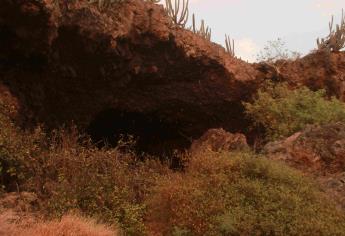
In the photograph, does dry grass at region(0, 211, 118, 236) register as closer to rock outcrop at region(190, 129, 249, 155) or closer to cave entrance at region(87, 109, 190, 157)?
rock outcrop at region(190, 129, 249, 155)

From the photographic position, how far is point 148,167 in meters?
12.6

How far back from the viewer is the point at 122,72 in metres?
13.9

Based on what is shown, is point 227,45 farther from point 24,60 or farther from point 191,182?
point 191,182

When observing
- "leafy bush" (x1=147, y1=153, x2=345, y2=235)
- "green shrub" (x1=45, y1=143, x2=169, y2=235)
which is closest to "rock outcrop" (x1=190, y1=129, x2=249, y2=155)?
"green shrub" (x1=45, y1=143, x2=169, y2=235)

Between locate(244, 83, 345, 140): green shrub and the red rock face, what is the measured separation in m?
0.61

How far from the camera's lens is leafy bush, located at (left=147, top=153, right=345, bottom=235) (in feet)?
27.8

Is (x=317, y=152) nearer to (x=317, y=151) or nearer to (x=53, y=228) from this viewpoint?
(x=317, y=151)

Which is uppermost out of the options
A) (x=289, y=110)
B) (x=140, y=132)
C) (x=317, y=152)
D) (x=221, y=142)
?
(x=289, y=110)

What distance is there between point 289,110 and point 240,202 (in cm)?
617

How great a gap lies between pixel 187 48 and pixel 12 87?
4.01m

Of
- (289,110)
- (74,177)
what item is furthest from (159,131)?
(74,177)

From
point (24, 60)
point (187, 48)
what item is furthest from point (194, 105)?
point (24, 60)

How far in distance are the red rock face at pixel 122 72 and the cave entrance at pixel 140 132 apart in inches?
1.0

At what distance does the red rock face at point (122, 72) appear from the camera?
1238cm
